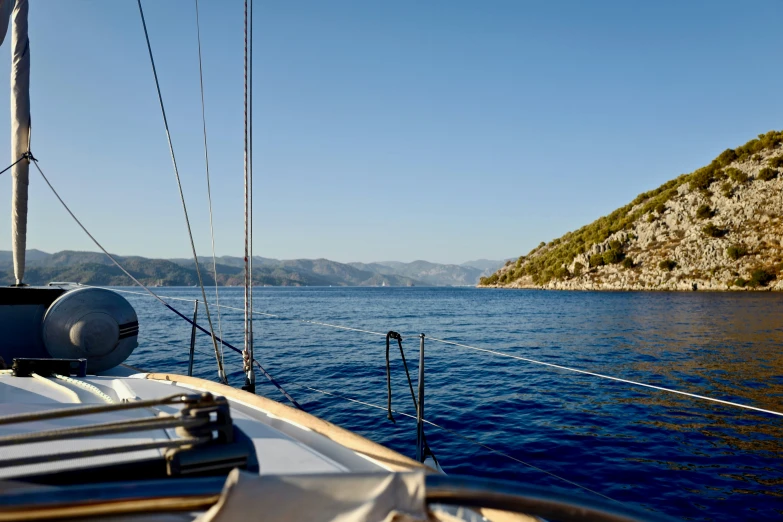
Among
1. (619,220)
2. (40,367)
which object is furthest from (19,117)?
(619,220)

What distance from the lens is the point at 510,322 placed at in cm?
3030

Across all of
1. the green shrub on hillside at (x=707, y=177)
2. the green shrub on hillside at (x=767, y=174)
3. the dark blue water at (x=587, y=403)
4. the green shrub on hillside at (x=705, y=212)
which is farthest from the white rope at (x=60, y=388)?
the green shrub on hillside at (x=707, y=177)

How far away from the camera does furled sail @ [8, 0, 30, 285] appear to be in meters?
7.78

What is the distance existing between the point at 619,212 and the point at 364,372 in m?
97.9

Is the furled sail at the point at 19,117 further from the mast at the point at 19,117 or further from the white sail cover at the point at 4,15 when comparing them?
the white sail cover at the point at 4,15

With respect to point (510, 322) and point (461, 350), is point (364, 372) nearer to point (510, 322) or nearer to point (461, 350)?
point (461, 350)

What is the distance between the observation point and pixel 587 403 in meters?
10.7

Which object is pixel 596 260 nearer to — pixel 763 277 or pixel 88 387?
pixel 763 277

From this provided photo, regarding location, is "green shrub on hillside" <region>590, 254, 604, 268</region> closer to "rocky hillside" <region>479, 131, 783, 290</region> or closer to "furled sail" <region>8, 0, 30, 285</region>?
"rocky hillside" <region>479, 131, 783, 290</region>

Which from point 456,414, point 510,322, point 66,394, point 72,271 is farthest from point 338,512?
point 72,271

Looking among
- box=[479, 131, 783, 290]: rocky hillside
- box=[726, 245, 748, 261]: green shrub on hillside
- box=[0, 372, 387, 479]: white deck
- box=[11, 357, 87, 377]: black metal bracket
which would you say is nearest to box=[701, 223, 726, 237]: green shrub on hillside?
box=[479, 131, 783, 290]: rocky hillside

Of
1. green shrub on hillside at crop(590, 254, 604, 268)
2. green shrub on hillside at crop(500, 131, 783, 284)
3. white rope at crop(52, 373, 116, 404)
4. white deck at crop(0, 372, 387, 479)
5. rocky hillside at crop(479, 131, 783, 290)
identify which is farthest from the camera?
green shrub on hillside at crop(590, 254, 604, 268)

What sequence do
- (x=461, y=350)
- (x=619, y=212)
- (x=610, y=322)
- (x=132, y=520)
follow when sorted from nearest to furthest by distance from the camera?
(x=132, y=520), (x=461, y=350), (x=610, y=322), (x=619, y=212)

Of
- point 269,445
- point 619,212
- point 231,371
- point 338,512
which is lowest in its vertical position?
point 231,371
